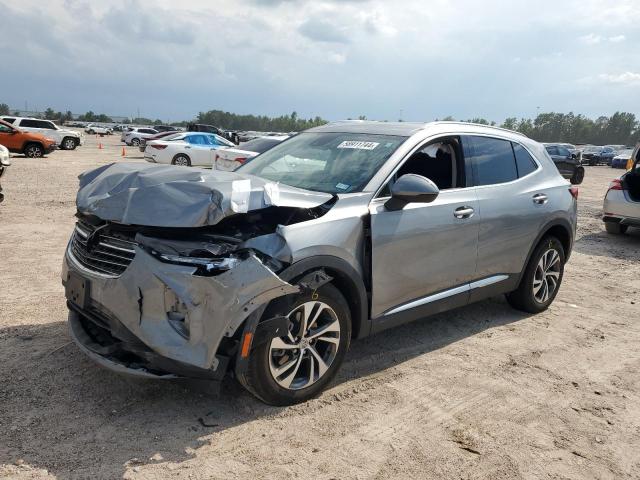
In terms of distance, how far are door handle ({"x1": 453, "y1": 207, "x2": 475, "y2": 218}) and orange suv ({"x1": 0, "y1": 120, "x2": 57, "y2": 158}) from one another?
76.8ft

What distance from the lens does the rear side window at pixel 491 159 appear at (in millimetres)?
4801

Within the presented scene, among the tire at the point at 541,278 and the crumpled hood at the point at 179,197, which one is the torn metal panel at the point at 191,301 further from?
the tire at the point at 541,278

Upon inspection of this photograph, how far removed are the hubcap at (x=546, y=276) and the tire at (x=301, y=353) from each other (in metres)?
2.77

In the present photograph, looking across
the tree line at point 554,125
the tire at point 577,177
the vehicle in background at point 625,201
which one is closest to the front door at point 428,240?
the tire at point 577,177

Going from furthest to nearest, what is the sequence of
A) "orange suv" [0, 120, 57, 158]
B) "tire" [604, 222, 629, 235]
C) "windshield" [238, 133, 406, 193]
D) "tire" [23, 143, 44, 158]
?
"tire" [23, 143, 44, 158], "orange suv" [0, 120, 57, 158], "tire" [604, 222, 629, 235], "windshield" [238, 133, 406, 193]

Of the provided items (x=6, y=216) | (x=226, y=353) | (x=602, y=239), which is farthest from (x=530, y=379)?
(x=6, y=216)

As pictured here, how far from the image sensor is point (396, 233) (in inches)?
153

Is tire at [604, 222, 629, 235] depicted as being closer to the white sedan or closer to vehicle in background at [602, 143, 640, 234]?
vehicle in background at [602, 143, 640, 234]

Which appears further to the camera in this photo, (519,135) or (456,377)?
(519,135)

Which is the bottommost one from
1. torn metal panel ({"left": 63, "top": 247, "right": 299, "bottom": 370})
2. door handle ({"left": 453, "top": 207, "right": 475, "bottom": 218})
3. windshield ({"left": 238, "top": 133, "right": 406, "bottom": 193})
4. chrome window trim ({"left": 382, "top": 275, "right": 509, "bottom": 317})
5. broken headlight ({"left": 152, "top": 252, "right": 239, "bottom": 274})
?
chrome window trim ({"left": 382, "top": 275, "right": 509, "bottom": 317})

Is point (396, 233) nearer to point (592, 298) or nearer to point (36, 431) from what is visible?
point (36, 431)

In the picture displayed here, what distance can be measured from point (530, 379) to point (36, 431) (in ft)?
11.2

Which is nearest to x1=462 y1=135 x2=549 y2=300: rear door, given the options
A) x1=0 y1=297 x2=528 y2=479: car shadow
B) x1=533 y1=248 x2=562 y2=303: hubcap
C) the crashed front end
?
x1=533 y1=248 x2=562 y2=303: hubcap

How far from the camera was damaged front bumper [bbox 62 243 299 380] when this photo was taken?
2.99 metres
